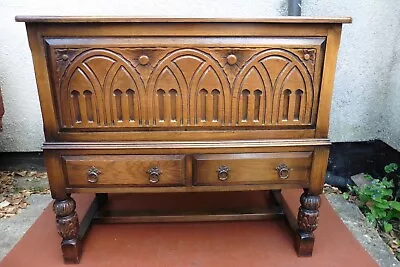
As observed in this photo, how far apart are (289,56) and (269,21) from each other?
0.17 m

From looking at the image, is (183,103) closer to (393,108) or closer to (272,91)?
(272,91)

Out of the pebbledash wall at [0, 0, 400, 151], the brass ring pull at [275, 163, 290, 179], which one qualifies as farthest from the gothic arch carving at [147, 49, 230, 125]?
the pebbledash wall at [0, 0, 400, 151]

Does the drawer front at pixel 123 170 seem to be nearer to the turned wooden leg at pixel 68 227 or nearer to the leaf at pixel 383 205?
the turned wooden leg at pixel 68 227

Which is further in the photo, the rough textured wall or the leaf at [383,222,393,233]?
the rough textured wall

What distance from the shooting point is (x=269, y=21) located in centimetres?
134

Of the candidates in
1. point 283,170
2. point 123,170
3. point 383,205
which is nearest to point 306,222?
point 283,170

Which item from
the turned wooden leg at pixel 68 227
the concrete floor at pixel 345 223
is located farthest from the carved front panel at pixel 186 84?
the concrete floor at pixel 345 223

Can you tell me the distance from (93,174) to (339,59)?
1801 mm

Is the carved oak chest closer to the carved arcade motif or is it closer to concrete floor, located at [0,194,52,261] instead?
the carved arcade motif

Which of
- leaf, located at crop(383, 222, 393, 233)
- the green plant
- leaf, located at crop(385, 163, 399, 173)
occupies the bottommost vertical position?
leaf, located at crop(383, 222, 393, 233)

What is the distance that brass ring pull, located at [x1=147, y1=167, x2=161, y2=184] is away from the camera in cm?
154

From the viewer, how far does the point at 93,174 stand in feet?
5.01

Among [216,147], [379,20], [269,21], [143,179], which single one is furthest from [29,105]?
[379,20]

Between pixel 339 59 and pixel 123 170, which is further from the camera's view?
pixel 339 59
